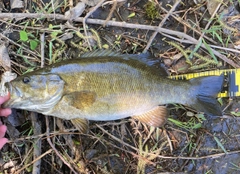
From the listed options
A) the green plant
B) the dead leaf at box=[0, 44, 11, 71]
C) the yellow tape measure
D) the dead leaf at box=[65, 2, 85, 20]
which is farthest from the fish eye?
the yellow tape measure

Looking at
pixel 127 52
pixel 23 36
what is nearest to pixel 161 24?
pixel 127 52

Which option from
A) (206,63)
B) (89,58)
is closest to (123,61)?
(89,58)

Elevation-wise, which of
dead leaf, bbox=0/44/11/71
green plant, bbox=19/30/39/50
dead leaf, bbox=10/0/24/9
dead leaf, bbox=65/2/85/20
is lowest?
dead leaf, bbox=0/44/11/71

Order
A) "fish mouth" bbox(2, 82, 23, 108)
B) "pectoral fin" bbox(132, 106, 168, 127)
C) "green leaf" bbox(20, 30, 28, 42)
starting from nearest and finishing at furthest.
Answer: "fish mouth" bbox(2, 82, 23, 108), "pectoral fin" bbox(132, 106, 168, 127), "green leaf" bbox(20, 30, 28, 42)

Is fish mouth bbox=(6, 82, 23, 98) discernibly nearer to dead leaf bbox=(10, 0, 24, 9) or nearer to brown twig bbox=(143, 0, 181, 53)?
dead leaf bbox=(10, 0, 24, 9)

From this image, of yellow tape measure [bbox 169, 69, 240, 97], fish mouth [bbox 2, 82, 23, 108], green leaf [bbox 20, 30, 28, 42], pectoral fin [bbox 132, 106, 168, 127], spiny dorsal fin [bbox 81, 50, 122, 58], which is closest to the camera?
fish mouth [bbox 2, 82, 23, 108]

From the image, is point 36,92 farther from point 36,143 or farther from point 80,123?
point 36,143

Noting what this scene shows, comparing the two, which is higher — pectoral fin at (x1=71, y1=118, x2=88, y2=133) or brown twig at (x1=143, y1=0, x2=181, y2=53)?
brown twig at (x1=143, y1=0, x2=181, y2=53)

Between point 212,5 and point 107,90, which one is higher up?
point 212,5
